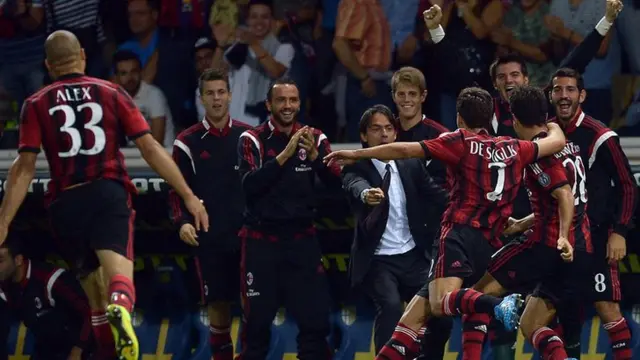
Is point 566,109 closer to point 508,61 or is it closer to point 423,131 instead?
point 508,61

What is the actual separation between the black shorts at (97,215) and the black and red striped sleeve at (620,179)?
10.6 ft

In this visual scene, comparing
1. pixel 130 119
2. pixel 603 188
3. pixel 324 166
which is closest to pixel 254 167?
pixel 324 166

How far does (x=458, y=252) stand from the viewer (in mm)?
9992

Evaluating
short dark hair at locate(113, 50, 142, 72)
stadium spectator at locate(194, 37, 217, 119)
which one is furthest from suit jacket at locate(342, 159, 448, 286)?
short dark hair at locate(113, 50, 142, 72)

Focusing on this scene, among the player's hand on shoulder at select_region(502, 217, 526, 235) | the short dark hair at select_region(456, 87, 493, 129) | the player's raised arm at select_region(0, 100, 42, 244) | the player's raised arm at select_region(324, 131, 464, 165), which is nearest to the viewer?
the player's raised arm at select_region(0, 100, 42, 244)

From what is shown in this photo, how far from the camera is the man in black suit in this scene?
427 inches

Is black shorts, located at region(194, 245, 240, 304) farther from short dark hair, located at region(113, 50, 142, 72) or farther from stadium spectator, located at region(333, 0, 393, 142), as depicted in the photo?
short dark hair, located at region(113, 50, 142, 72)

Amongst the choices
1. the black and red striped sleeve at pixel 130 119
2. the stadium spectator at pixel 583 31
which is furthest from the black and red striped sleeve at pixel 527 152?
the black and red striped sleeve at pixel 130 119

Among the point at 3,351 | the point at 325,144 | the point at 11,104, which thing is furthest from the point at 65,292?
the point at 325,144

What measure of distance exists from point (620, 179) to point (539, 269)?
962mm

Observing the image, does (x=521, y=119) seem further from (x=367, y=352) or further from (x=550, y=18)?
(x=367, y=352)

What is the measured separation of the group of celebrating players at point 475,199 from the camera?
374 inches

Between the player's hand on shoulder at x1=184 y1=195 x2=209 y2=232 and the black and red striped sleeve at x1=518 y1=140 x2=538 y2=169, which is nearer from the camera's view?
the player's hand on shoulder at x1=184 y1=195 x2=209 y2=232

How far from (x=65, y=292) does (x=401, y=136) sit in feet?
9.73
